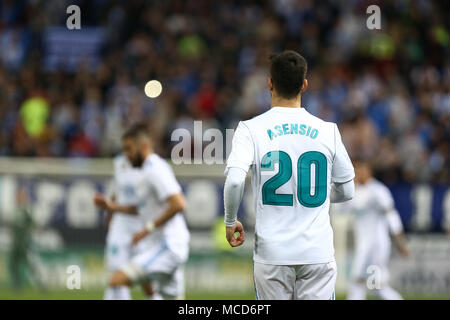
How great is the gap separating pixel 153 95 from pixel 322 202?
38.2 feet

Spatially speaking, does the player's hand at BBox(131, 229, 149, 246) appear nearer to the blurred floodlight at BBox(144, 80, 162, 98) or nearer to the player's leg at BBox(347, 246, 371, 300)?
the player's leg at BBox(347, 246, 371, 300)

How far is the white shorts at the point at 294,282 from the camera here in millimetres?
5906

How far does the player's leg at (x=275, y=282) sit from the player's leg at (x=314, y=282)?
5cm

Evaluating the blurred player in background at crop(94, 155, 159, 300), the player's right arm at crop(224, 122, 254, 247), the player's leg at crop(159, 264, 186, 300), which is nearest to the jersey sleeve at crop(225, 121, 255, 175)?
the player's right arm at crop(224, 122, 254, 247)

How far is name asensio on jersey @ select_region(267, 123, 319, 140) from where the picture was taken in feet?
19.6

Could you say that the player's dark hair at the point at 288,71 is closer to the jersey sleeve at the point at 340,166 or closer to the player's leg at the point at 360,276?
the jersey sleeve at the point at 340,166

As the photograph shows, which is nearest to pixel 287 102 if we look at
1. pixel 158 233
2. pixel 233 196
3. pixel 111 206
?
pixel 233 196

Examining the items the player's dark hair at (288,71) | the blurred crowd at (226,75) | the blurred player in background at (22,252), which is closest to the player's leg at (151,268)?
the player's dark hair at (288,71)

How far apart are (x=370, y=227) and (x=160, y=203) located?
489 cm

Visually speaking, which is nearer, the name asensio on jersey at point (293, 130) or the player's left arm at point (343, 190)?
the name asensio on jersey at point (293, 130)

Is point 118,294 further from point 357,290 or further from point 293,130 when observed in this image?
point 293,130

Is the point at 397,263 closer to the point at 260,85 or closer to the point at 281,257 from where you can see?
the point at 260,85

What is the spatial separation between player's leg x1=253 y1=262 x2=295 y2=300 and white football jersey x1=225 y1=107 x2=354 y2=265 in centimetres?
4
